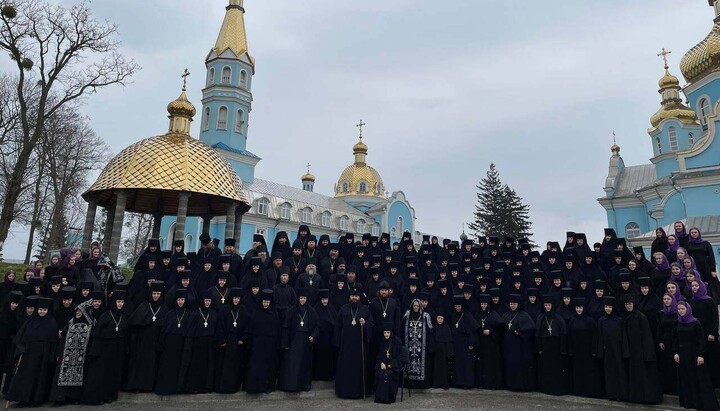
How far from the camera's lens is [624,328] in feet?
23.7

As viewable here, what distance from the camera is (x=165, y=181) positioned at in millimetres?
10547

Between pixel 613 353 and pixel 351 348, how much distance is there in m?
4.01

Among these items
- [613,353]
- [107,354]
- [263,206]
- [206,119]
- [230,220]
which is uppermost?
[206,119]

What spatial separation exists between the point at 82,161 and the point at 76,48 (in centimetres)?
824

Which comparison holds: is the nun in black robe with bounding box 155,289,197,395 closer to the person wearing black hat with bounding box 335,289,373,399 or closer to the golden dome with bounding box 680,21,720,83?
the person wearing black hat with bounding box 335,289,373,399

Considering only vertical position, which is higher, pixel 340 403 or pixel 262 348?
pixel 262 348

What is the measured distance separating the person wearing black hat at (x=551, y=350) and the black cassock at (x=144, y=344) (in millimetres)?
6138

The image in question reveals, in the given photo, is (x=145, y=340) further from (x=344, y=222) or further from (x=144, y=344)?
(x=344, y=222)

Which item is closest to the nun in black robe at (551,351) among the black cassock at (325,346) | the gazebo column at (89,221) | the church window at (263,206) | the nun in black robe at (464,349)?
the nun in black robe at (464,349)

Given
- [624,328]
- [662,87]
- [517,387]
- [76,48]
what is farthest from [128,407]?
[662,87]

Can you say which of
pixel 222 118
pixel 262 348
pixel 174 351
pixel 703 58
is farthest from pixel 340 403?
pixel 703 58

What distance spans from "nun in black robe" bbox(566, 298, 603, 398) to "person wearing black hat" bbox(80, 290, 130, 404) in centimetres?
696

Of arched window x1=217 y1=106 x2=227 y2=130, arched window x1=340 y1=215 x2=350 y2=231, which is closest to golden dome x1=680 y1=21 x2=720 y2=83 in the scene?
arched window x1=340 y1=215 x2=350 y2=231

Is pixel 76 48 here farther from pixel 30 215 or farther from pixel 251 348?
pixel 251 348
